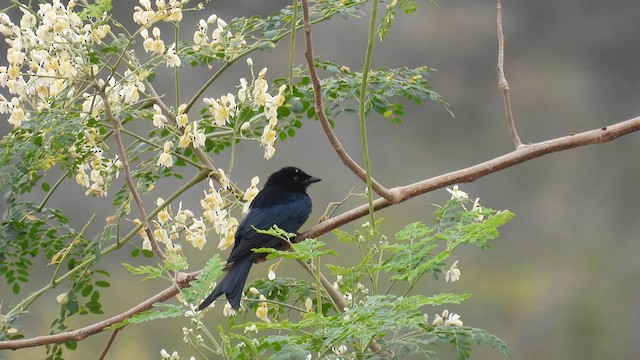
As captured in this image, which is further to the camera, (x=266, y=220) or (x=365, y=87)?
(x=266, y=220)

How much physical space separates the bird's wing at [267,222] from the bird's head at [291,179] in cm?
5

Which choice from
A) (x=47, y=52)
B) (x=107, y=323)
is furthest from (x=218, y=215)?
(x=47, y=52)

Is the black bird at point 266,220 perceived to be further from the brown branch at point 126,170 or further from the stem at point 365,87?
the stem at point 365,87

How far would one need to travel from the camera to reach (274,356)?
1000mm

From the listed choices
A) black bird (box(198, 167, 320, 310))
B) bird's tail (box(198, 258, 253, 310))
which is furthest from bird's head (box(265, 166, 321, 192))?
bird's tail (box(198, 258, 253, 310))

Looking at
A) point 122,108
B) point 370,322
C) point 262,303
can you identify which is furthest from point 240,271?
point 370,322

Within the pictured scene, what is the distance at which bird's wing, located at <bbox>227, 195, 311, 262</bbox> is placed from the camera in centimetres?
180

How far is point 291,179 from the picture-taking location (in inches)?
84.6

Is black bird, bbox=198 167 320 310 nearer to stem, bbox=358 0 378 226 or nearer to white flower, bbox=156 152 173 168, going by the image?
white flower, bbox=156 152 173 168

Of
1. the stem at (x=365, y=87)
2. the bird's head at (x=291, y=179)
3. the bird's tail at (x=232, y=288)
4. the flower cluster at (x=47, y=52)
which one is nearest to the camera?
the stem at (x=365, y=87)

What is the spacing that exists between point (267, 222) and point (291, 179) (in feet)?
0.73

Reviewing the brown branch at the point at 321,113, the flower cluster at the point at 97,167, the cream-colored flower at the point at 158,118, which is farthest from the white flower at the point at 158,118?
the brown branch at the point at 321,113

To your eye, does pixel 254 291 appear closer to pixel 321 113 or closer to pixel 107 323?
pixel 107 323

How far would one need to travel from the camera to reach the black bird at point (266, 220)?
5.42ft
